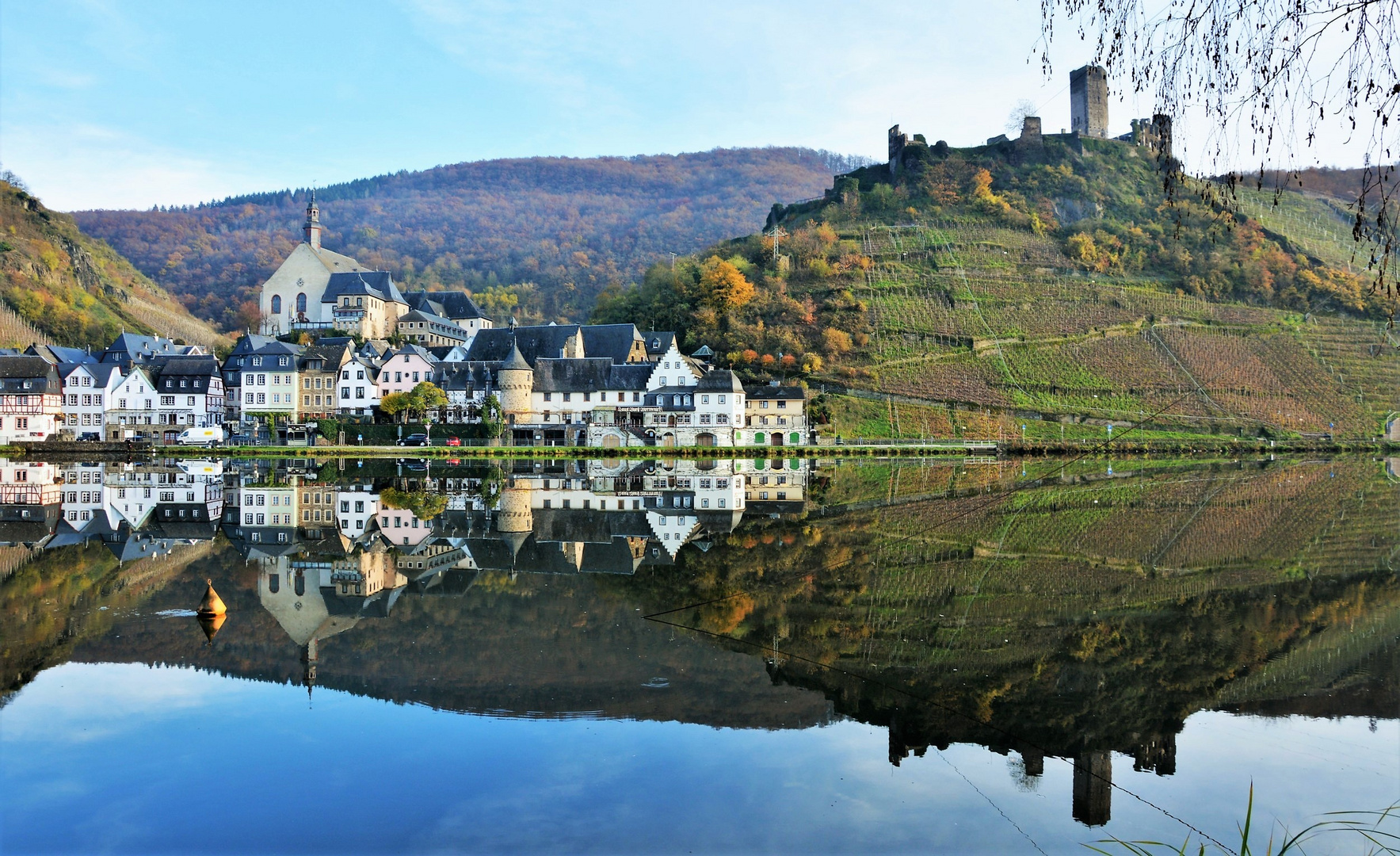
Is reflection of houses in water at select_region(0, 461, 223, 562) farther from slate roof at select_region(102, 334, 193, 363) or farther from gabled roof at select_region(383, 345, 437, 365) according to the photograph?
slate roof at select_region(102, 334, 193, 363)

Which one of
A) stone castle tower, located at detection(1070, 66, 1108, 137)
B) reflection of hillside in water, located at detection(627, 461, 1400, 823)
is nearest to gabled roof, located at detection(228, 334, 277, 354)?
reflection of hillside in water, located at detection(627, 461, 1400, 823)

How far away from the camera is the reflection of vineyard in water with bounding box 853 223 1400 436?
61.5 metres

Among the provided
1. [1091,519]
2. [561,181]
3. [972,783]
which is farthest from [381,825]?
[561,181]

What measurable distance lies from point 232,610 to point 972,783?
9.24 m

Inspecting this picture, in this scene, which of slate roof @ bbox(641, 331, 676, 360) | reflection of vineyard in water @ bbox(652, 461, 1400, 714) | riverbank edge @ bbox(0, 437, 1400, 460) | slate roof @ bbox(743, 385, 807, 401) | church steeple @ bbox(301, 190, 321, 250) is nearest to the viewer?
reflection of vineyard in water @ bbox(652, 461, 1400, 714)

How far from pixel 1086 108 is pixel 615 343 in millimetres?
66983

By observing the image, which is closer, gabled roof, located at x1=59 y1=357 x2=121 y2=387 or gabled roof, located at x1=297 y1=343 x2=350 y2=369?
gabled roof, located at x1=59 y1=357 x2=121 y2=387

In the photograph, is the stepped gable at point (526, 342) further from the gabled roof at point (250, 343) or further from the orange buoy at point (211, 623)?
the orange buoy at point (211, 623)

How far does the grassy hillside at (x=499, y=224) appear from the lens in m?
110

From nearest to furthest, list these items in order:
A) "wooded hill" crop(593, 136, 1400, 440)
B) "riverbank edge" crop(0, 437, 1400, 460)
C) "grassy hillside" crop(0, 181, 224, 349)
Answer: "riverbank edge" crop(0, 437, 1400, 460)
"wooded hill" crop(593, 136, 1400, 440)
"grassy hillside" crop(0, 181, 224, 349)

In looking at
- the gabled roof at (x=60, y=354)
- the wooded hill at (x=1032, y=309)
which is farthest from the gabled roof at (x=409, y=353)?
the gabled roof at (x=60, y=354)

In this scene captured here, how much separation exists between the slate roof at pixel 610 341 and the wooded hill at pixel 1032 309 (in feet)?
21.1

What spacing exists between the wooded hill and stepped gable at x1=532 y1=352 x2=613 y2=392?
32.4 ft

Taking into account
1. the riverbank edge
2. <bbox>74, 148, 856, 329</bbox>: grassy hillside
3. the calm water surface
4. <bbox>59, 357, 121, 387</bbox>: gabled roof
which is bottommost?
the riverbank edge
